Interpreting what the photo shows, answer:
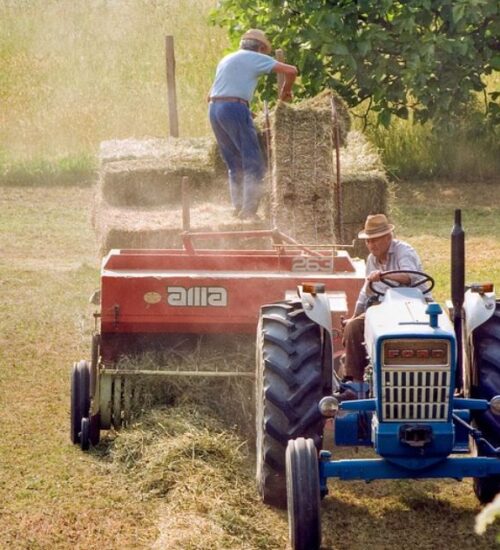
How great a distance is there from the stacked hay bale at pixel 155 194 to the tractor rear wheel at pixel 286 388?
4.53 metres

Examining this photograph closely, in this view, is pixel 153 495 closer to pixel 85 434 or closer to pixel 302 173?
pixel 85 434

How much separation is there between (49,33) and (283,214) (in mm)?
12436

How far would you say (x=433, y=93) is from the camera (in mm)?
16250

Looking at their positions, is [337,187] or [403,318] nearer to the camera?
[403,318]

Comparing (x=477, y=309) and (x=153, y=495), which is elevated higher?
(x=477, y=309)

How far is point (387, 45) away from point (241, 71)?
200 inches

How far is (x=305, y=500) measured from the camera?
505cm

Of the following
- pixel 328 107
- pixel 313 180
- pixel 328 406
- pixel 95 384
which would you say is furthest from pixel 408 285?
pixel 328 107

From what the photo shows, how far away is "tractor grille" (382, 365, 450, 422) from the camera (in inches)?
204

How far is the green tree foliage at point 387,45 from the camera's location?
15.7 meters

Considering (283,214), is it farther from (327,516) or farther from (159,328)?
(327,516)

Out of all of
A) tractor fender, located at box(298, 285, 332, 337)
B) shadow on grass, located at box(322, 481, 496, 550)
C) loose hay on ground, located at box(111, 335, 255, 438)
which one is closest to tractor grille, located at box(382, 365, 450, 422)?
tractor fender, located at box(298, 285, 332, 337)

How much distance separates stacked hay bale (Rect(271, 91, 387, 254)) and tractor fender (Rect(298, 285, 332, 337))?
15.8 feet

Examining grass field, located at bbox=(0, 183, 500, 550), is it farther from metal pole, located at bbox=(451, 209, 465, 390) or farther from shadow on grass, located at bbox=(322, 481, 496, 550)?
metal pole, located at bbox=(451, 209, 465, 390)
